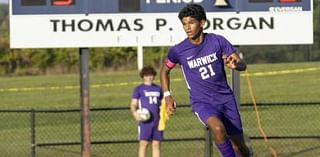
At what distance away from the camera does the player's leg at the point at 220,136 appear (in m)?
9.56

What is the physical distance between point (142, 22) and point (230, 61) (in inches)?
173

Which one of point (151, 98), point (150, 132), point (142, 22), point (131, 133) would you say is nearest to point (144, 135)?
point (150, 132)

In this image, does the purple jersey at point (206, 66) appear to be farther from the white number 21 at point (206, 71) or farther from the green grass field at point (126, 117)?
the green grass field at point (126, 117)

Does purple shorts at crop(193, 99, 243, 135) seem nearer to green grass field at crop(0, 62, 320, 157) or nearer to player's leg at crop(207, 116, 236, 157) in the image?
player's leg at crop(207, 116, 236, 157)

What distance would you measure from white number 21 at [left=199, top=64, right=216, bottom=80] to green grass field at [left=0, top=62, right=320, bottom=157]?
787 cm

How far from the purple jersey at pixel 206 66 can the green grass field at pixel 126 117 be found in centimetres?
774

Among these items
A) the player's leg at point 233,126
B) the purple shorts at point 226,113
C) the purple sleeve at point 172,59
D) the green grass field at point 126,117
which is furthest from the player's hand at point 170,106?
the green grass field at point 126,117

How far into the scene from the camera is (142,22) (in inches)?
548

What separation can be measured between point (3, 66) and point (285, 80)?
22980 mm

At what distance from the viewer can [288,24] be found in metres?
13.9

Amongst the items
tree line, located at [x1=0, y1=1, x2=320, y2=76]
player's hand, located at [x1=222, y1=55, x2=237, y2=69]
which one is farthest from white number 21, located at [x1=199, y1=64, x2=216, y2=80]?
tree line, located at [x1=0, y1=1, x2=320, y2=76]

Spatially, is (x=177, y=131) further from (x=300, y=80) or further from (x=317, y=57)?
(x=317, y=57)

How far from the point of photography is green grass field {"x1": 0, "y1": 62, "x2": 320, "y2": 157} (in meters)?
19.3

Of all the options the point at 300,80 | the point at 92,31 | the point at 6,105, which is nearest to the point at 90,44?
the point at 92,31
